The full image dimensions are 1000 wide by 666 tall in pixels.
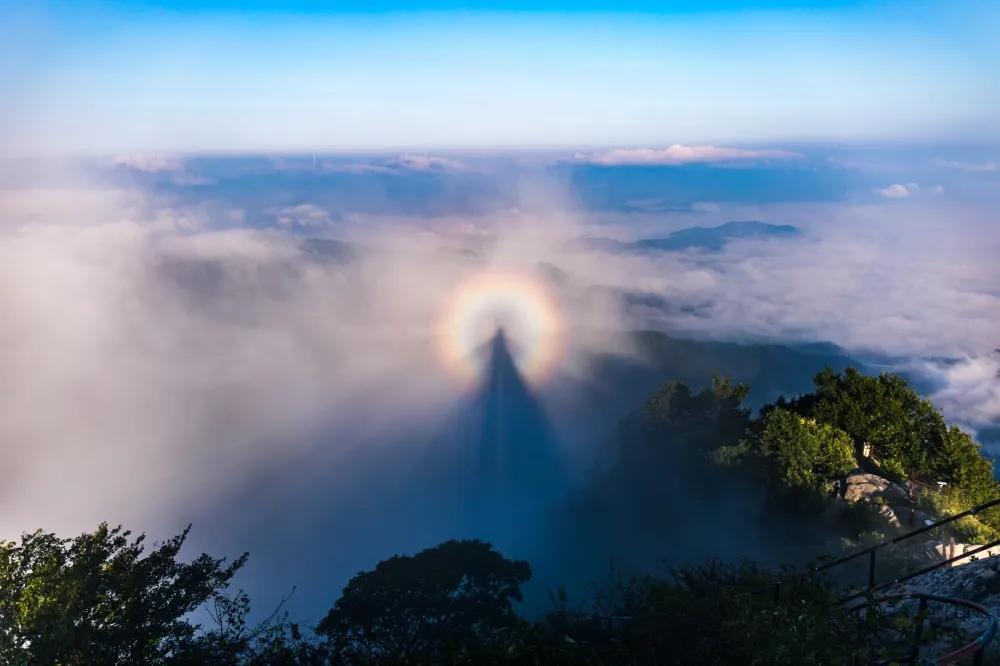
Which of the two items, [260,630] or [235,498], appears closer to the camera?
[260,630]

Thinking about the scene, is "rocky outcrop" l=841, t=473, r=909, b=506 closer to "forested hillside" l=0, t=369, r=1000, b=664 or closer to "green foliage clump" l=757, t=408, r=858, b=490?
"forested hillside" l=0, t=369, r=1000, b=664

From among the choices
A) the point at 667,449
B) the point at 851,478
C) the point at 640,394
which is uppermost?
the point at 851,478

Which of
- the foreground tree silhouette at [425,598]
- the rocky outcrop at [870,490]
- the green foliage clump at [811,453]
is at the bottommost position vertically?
the foreground tree silhouette at [425,598]

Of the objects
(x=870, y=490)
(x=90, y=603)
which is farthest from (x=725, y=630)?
(x=870, y=490)

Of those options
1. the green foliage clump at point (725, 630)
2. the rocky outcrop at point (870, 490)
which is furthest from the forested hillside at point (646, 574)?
the rocky outcrop at point (870, 490)

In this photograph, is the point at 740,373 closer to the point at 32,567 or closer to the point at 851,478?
the point at 851,478

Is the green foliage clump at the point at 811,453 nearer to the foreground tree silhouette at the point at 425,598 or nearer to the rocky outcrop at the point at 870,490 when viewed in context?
the rocky outcrop at the point at 870,490

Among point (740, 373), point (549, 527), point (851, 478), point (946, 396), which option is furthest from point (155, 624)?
point (946, 396)
